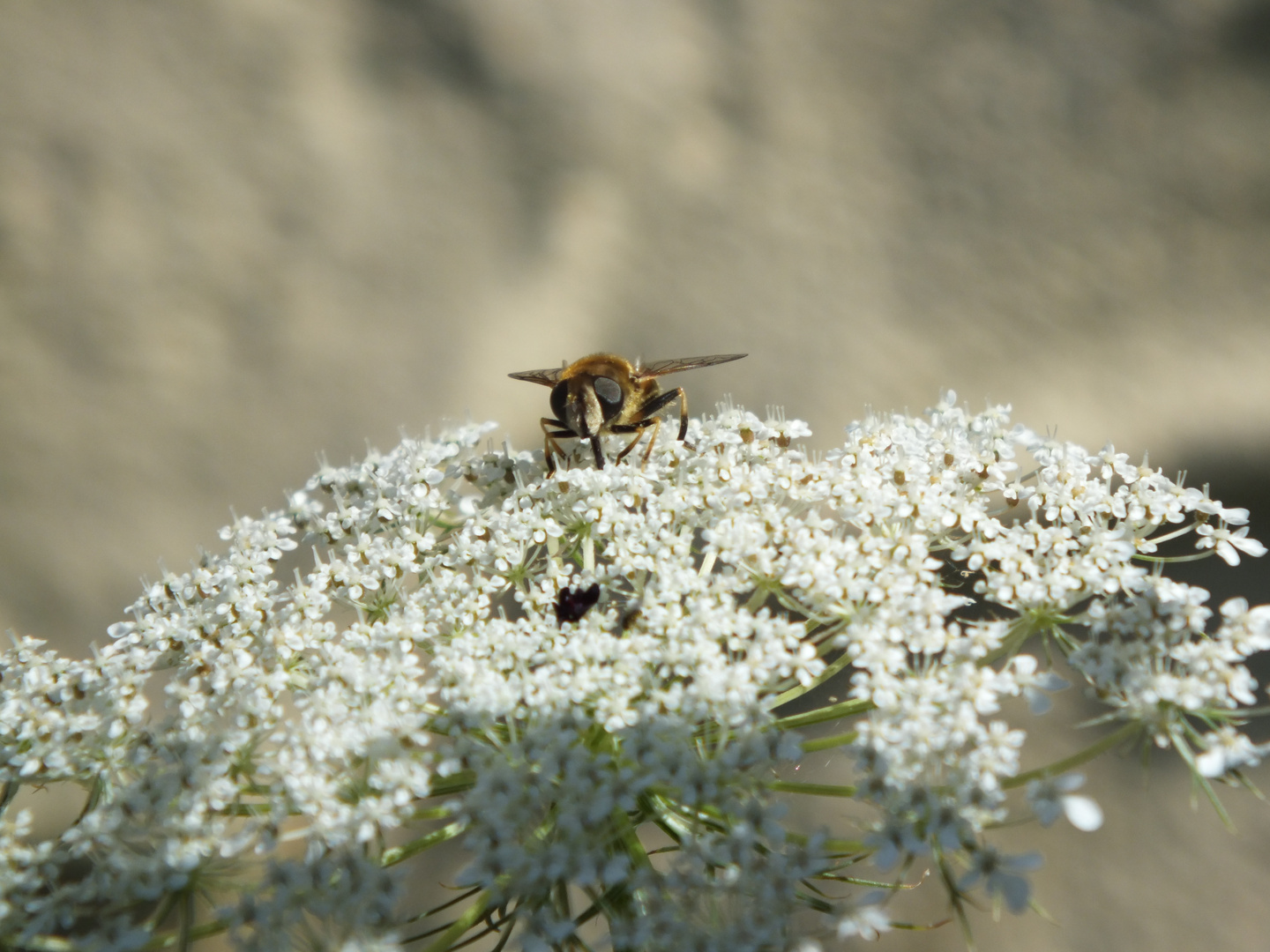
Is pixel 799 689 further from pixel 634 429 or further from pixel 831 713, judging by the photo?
pixel 634 429

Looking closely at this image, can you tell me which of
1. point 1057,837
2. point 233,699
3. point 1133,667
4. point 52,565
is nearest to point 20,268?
point 52,565

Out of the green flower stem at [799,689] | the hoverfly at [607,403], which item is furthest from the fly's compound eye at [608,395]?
the green flower stem at [799,689]

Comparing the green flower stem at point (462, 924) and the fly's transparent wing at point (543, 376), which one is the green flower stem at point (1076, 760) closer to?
the green flower stem at point (462, 924)

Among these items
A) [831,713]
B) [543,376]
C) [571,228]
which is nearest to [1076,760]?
[831,713]

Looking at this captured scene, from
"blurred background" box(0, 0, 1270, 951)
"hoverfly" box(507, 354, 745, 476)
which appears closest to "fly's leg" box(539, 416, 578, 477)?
"hoverfly" box(507, 354, 745, 476)

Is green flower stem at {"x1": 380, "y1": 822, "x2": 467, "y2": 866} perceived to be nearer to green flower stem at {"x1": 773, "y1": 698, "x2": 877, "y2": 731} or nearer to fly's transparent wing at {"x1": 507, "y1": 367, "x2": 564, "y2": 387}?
green flower stem at {"x1": 773, "y1": 698, "x2": 877, "y2": 731}
